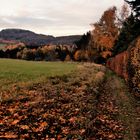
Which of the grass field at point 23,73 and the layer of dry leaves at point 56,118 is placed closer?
the layer of dry leaves at point 56,118

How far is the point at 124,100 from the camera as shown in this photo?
2330 centimetres

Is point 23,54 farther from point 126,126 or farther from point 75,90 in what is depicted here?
point 126,126

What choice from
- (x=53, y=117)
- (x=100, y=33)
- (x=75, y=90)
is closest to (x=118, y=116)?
Result: (x=53, y=117)

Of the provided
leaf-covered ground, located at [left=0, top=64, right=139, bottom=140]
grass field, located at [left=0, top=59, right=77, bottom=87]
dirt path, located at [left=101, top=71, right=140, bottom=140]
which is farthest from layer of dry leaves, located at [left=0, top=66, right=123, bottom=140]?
grass field, located at [left=0, top=59, right=77, bottom=87]

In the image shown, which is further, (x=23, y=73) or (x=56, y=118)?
(x=23, y=73)

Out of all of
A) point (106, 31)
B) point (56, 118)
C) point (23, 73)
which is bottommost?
point (56, 118)

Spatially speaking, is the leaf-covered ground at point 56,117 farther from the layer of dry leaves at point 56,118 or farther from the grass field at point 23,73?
the grass field at point 23,73

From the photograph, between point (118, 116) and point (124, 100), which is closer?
point (118, 116)

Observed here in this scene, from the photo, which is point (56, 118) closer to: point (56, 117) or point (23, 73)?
point (56, 117)

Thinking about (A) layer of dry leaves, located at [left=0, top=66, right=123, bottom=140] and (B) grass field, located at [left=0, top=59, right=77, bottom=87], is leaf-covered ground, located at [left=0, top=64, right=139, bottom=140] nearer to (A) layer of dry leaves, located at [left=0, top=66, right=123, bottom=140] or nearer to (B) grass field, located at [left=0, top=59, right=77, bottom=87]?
(A) layer of dry leaves, located at [left=0, top=66, right=123, bottom=140]

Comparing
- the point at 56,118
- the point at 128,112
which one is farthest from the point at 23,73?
the point at 56,118

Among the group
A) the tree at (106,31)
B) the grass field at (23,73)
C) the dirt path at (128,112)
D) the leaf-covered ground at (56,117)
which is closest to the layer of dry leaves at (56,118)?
the leaf-covered ground at (56,117)

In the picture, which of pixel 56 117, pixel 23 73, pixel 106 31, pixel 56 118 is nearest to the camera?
pixel 56 118

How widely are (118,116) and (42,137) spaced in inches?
237
